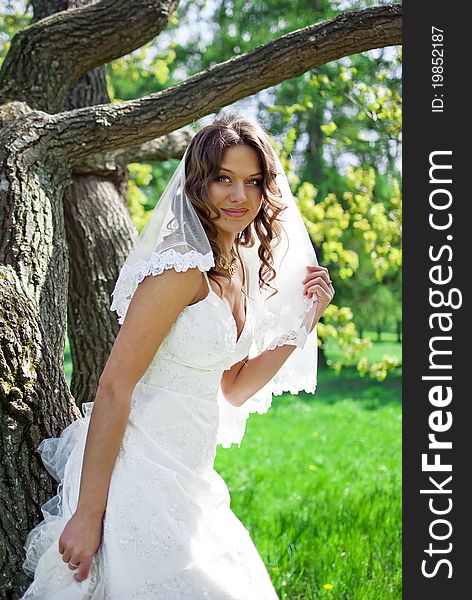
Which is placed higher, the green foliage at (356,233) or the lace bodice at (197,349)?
the green foliage at (356,233)

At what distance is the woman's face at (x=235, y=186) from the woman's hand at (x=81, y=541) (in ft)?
2.96

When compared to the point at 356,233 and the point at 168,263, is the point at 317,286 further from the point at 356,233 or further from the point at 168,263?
the point at 356,233

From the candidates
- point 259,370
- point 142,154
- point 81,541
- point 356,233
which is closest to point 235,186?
point 259,370

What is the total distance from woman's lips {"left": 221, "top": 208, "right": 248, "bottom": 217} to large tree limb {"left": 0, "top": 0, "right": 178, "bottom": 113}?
5.40 ft

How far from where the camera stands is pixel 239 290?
103 inches

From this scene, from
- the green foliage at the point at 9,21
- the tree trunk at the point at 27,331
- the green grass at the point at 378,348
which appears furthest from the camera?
the green grass at the point at 378,348

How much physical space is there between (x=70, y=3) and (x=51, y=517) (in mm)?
2912

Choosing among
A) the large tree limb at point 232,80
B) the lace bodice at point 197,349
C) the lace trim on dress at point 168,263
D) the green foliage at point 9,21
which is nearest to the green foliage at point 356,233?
the green foliage at point 9,21

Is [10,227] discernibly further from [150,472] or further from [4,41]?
[4,41]

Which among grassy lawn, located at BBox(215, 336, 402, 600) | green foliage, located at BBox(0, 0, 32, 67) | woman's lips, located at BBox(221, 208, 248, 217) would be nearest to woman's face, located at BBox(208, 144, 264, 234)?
woman's lips, located at BBox(221, 208, 248, 217)

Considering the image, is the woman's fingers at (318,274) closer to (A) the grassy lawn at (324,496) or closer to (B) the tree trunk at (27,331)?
(B) the tree trunk at (27,331)

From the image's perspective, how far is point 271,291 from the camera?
2805 mm

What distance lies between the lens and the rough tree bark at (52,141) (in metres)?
2.43

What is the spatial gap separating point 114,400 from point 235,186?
706 millimetres
